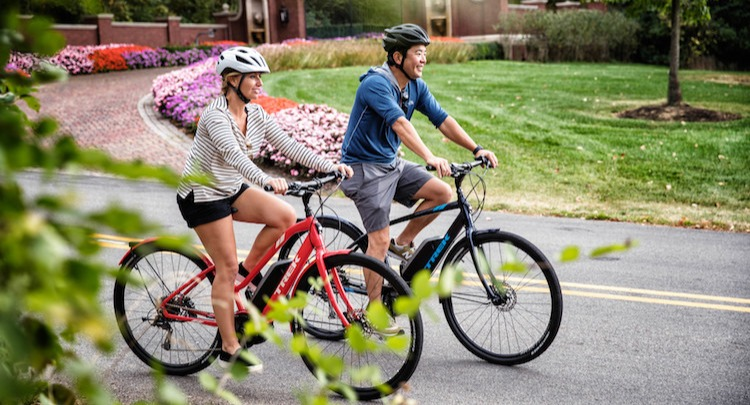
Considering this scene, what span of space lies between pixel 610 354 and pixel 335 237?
2.05 m

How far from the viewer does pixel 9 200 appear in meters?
0.90

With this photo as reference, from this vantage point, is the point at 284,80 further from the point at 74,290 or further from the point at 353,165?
the point at 74,290

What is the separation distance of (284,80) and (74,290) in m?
22.6

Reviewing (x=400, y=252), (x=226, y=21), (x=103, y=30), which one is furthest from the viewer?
(x=226, y=21)

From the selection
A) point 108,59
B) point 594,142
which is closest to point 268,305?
point 594,142

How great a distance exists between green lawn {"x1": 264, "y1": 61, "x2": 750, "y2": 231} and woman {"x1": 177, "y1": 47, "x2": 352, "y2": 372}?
20.7 ft

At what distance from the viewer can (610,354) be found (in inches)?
206

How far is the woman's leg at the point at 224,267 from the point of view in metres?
4.42

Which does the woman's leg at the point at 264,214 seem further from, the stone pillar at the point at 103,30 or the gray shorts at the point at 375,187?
the stone pillar at the point at 103,30

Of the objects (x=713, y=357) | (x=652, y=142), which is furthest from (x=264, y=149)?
(x=713, y=357)

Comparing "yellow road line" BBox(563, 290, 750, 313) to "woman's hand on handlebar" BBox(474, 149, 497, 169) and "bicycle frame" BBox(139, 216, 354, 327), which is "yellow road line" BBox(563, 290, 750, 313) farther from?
"bicycle frame" BBox(139, 216, 354, 327)

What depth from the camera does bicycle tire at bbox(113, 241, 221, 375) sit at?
481cm

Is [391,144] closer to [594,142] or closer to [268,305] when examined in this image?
[268,305]

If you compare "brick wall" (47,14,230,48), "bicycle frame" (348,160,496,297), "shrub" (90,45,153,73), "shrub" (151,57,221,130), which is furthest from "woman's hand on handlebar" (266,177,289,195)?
"brick wall" (47,14,230,48)
